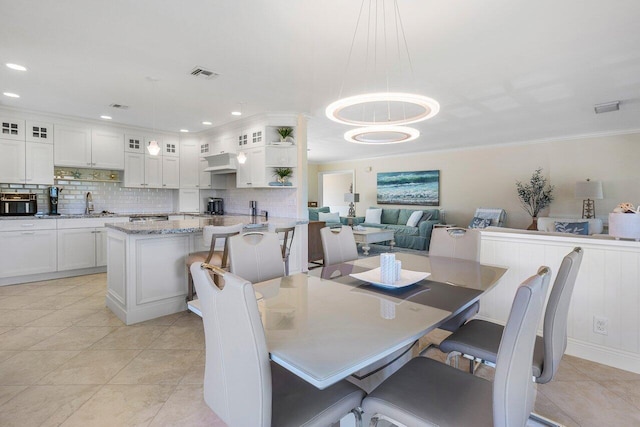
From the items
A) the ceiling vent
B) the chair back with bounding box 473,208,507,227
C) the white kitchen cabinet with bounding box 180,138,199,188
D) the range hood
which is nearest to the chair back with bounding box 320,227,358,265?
the ceiling vent

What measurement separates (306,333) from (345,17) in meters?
2.14

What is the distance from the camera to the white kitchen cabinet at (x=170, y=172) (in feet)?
19.4

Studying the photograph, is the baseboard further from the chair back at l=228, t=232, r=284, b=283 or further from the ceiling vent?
the ceiling vent

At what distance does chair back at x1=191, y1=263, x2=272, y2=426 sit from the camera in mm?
928

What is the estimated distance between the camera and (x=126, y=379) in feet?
6.89

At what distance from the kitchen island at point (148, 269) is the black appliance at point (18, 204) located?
237cm

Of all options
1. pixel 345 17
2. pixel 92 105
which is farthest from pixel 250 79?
pixel 92 105

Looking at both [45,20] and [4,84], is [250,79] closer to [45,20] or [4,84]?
[45,20]

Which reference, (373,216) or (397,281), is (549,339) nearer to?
(397,281)

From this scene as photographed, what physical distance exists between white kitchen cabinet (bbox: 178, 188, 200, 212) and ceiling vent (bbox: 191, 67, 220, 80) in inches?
132

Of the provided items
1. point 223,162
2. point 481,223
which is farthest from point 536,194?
point 223,162

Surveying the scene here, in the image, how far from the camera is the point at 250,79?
11.1 ft

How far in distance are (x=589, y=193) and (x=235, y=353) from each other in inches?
275

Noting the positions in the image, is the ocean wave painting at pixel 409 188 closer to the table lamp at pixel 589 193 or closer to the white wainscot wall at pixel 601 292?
the table lamp at pixel 589 193
